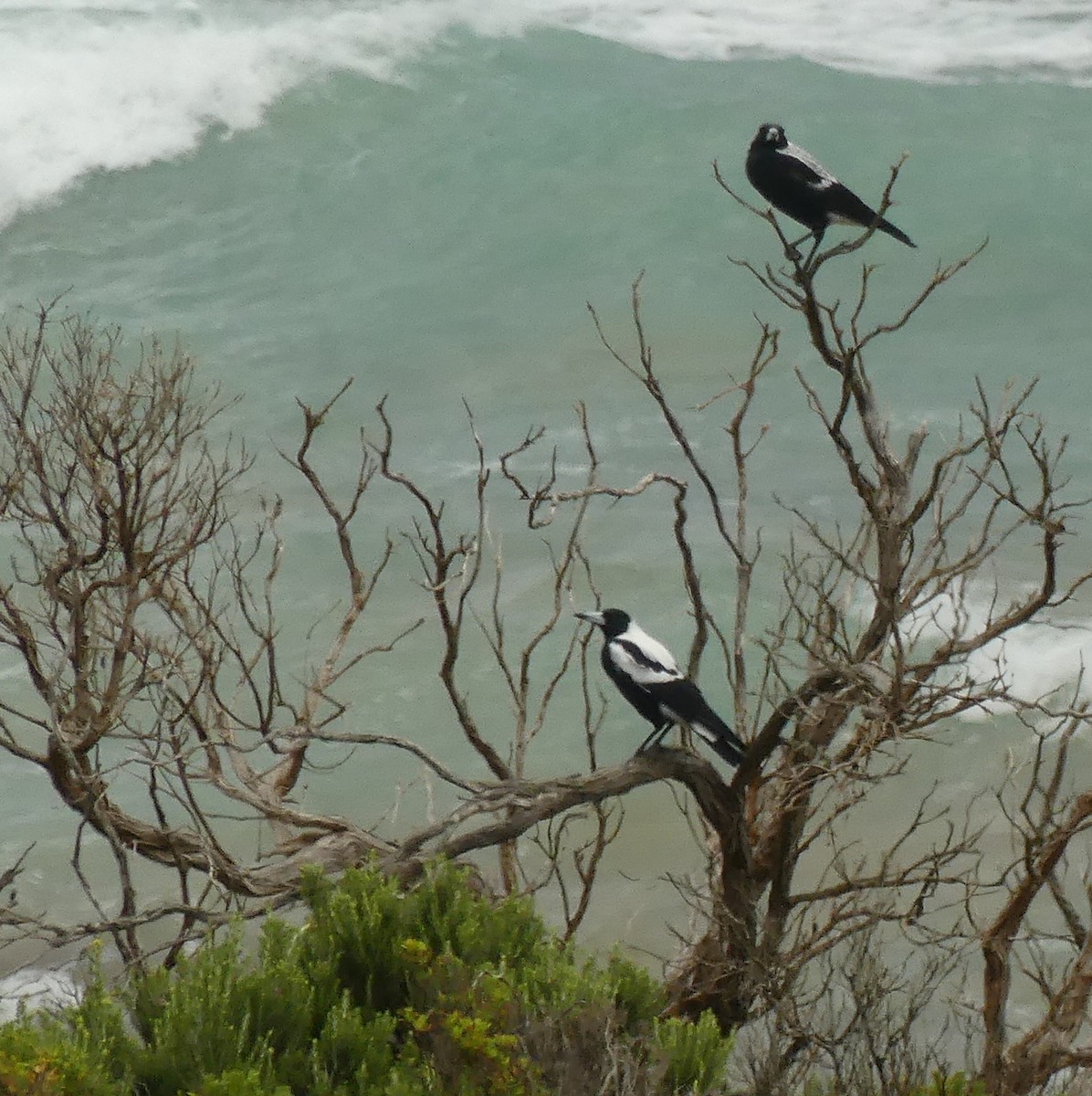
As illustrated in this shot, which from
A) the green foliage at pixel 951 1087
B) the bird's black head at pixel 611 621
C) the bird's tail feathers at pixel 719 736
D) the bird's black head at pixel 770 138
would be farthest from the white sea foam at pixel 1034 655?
the green foliage at pixel 951 1087

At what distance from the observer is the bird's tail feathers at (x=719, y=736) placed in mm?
8625

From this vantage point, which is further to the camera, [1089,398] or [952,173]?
[952,173]

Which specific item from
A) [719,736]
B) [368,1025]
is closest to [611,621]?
[719,736]

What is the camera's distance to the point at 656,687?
29.1ft

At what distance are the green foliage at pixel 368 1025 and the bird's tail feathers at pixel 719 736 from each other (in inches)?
60.5

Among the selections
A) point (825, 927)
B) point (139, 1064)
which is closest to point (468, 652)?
point (825, 927)

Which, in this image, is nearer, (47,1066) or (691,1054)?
(47,1066)

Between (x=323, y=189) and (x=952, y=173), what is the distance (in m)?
13.5

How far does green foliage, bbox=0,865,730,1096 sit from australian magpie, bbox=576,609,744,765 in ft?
5.22

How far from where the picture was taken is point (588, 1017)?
6.29 m

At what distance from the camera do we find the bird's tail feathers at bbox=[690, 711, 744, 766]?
8.62 meters

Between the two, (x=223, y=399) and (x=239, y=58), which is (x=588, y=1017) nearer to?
(x=223, y=399)

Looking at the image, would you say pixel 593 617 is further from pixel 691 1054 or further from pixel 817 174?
pixel 691 1054

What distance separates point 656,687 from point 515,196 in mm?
30019
